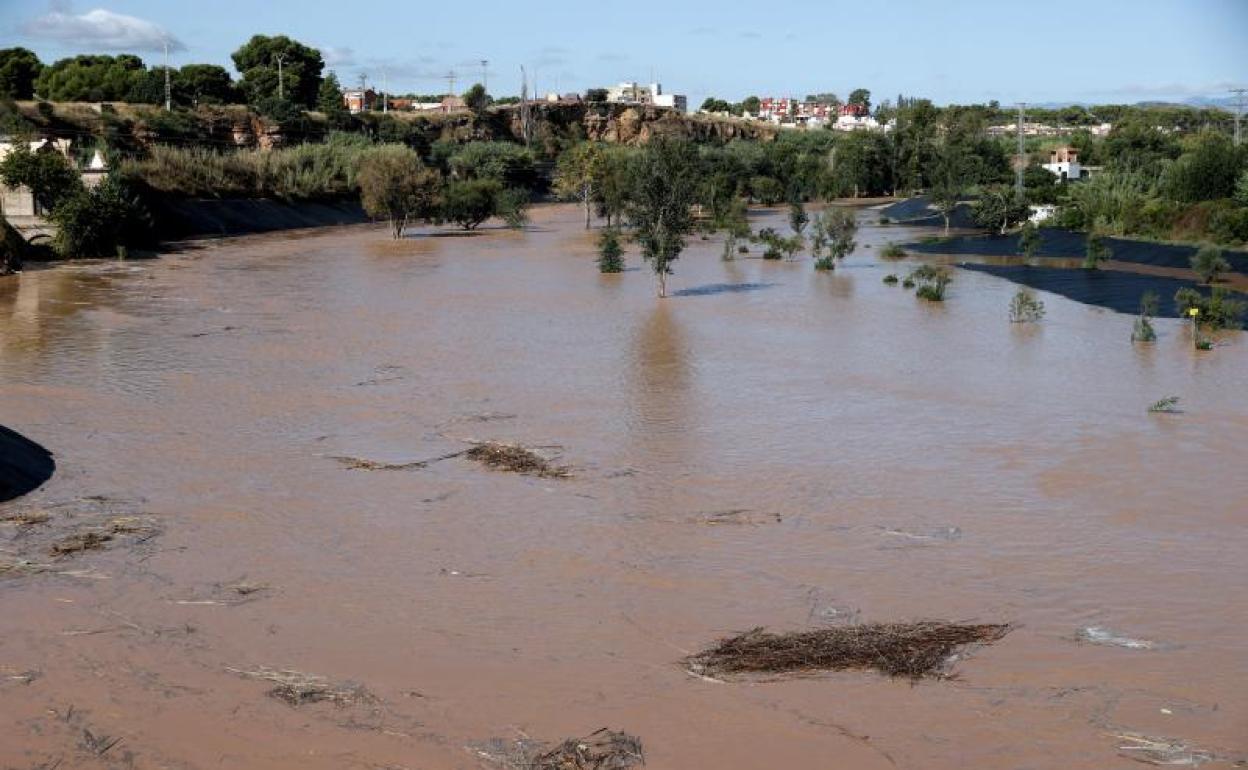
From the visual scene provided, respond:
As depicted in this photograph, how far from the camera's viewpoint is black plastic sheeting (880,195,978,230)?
4369 cm

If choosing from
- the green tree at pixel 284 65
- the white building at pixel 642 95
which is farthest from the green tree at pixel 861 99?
the green tree at pixel 284 65

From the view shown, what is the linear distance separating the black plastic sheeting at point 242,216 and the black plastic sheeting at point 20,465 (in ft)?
95.0

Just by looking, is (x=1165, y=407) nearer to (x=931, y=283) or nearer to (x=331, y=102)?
(x=931, y=283)

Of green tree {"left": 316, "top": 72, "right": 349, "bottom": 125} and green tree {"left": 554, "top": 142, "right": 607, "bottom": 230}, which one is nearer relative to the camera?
green tree {"left": 554, "top": 142, "right": 607, "bottom": 230}

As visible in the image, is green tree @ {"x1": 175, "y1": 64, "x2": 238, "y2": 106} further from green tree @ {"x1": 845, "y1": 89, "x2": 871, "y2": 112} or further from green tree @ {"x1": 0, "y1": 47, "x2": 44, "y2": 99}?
green tree @ {"x1": 845, "y1": 89, "x2": 871, "y2": 112}

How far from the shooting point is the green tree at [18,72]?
62.0 m

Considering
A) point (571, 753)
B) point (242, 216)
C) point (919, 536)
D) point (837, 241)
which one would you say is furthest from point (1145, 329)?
point (242, 216)

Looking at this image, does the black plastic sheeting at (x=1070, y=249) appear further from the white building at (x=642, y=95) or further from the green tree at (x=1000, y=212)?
the white building at (x=642, y=95)

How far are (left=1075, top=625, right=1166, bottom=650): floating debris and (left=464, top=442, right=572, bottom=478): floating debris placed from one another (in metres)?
5.11

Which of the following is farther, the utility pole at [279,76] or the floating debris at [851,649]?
the utility pole at [279,76]

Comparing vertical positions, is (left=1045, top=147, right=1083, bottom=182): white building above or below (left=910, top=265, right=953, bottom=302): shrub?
above

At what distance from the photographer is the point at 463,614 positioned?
799 cm

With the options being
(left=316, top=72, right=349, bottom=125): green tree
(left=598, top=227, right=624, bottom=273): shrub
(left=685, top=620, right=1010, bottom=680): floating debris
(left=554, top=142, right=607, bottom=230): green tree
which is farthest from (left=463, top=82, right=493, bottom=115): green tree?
(left=685, top=620, right=1010, bottom=680): floating debris

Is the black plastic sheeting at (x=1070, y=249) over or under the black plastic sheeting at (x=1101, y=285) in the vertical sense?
over
